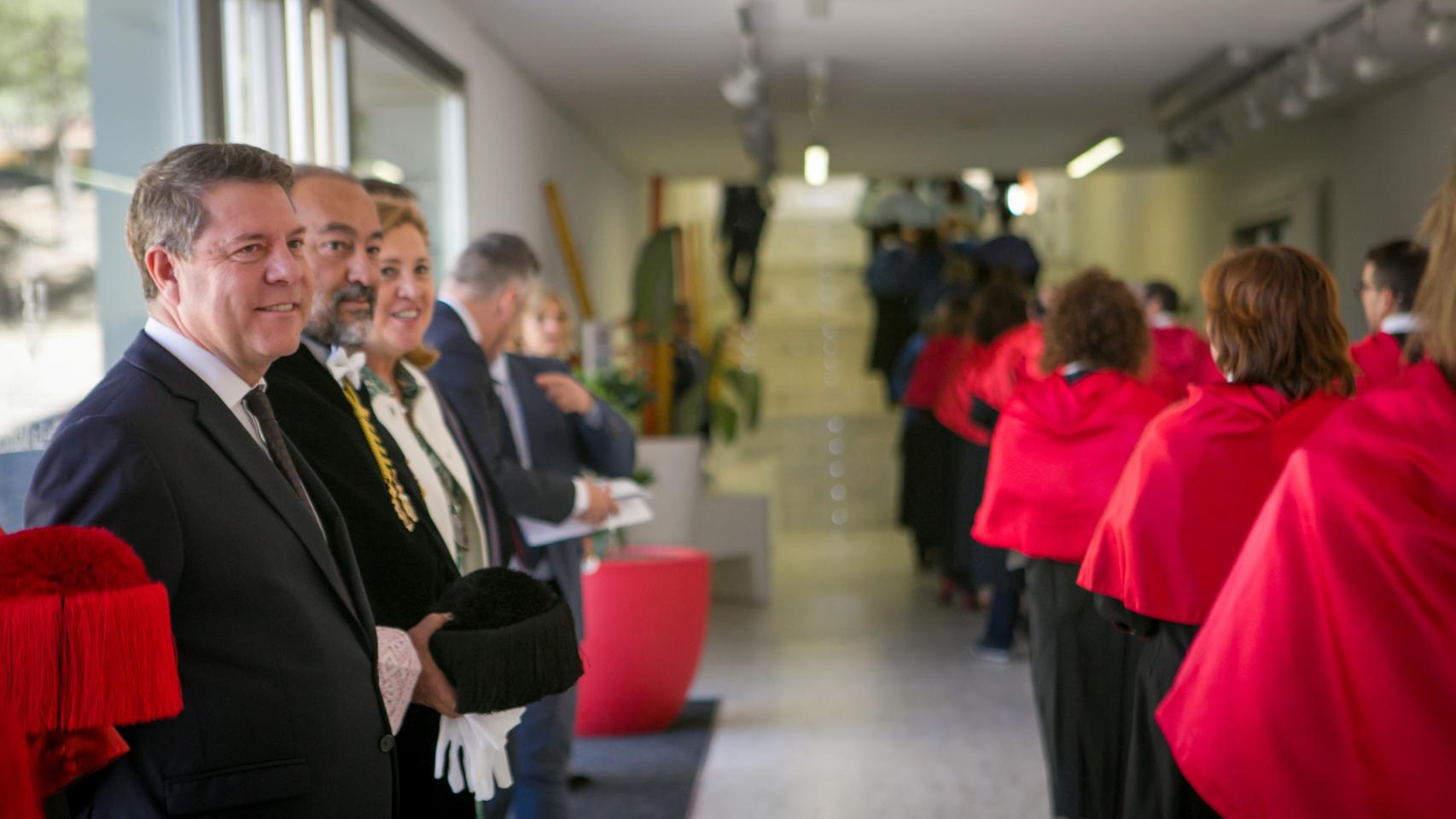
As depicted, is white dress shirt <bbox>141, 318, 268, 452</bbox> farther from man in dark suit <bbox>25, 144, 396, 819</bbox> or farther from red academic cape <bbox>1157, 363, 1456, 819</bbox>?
red academic cape <bbox>1157, 363, 1456, 819</bbox>

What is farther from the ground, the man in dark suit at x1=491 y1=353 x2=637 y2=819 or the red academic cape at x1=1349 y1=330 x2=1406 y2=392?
the red academic cape at x1=1349 y1=330 x2=1406 y2=392

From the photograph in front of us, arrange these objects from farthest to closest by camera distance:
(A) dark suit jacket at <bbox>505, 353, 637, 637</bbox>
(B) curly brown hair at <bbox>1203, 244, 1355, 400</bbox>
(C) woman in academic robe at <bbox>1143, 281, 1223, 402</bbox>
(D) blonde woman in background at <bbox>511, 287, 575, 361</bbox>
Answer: (C) woman in academic robe at <bbox>1143, 281, 1223, 402</bbox> < (D) blonde woman in background at <bbox>511, 287, 575, 361</bbox> < (A) dark suit jacket at <bbox>505, 353, 637, 637</bbox> < (B) curly brown hair at <bbox>1203, 244, 1355, 400</bbox>

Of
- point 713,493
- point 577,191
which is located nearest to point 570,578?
point 713,493

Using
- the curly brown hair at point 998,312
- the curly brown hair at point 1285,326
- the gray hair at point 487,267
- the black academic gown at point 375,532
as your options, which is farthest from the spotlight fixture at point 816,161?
the black academic gown at point 375,532

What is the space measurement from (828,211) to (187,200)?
1305 centimetres

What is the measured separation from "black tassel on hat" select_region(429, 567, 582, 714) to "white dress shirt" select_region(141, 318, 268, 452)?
355 millimetres

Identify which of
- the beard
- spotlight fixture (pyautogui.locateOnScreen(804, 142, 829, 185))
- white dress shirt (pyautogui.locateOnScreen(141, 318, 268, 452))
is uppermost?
spotlight fixture (pyautogui.locateOnScreen(804, 142, 829, 185))

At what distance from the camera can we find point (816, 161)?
33.7 ft

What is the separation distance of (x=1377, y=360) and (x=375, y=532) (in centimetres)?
263

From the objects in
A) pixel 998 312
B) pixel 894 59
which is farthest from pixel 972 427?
pixel 894 59

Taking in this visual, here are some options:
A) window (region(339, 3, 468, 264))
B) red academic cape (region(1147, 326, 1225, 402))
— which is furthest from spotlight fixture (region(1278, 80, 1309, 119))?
window (region(339, 3, 468, 264))

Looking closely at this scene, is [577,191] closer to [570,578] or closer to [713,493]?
[713,493]

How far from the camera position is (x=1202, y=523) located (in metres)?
2.52

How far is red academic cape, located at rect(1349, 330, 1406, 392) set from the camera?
133 inches
